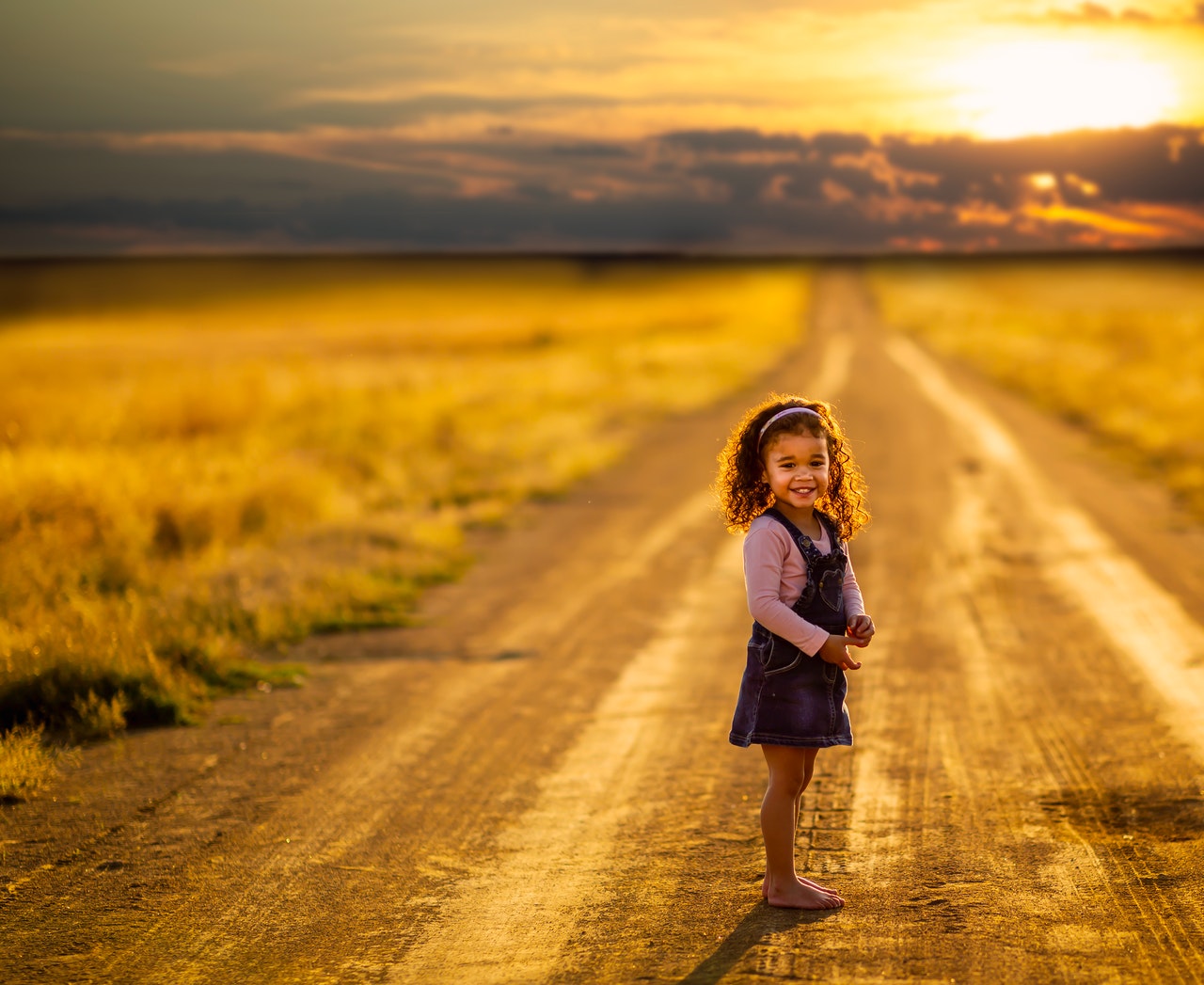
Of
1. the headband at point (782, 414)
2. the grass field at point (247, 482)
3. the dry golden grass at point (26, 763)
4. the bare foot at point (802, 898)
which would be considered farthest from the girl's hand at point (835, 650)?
the grass field at point (247, 482)

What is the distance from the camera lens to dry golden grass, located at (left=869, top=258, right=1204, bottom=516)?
762 inches

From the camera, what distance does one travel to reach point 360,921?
4.21m

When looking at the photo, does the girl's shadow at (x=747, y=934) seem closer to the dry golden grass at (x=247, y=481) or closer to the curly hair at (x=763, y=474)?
the curly hair at (x=763, y=474)

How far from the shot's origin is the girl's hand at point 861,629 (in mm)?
3943

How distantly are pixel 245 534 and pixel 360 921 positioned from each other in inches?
326

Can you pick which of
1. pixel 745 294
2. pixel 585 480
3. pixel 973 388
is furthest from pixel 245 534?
pixel 745 294

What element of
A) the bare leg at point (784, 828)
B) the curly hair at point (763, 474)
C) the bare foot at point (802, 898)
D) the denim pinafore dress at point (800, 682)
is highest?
the curly hair at point (763, 474)

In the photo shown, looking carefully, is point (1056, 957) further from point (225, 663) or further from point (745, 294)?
point (745, 294)

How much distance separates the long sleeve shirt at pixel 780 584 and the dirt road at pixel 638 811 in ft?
3.29

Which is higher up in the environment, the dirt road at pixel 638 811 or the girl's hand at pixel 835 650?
the girl's hand at pixel 835 650

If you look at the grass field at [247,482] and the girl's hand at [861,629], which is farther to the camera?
the grass field at [247,482]

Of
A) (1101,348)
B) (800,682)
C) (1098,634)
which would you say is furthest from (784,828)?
(1101,348)

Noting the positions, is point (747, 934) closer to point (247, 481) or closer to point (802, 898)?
point (802, 898)

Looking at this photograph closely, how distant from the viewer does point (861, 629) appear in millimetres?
3949
